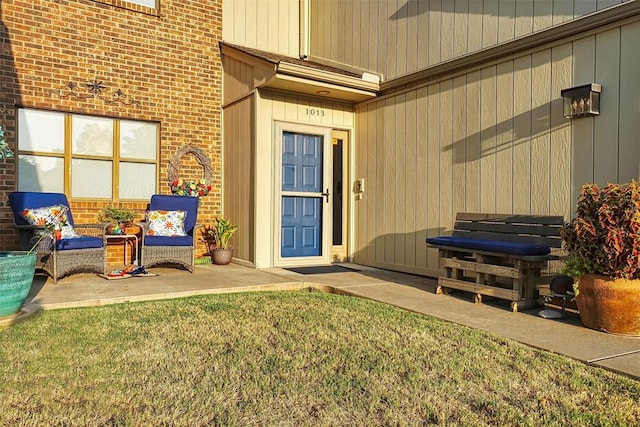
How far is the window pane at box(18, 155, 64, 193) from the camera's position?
6.02 metres

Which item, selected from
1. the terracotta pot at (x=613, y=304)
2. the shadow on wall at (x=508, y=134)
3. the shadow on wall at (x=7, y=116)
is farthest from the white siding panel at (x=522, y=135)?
the shadow on wall at (x=7, y=116)

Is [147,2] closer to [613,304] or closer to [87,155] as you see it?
[87,155]

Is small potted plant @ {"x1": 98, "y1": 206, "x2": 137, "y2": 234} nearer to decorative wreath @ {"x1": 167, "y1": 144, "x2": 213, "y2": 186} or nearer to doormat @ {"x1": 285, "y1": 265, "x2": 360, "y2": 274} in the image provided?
decorative wreath @ {"x1": 167, "y1": 144, "x2": 213, "y2": 186}

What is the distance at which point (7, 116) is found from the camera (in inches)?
231

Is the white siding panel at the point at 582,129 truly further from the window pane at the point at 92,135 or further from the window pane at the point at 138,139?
the window pane at the point at 92,135

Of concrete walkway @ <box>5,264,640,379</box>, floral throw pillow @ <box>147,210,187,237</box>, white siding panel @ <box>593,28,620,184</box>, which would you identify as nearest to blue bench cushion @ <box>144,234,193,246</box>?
floral throw pillow @ <box>147,210,187,237</box>

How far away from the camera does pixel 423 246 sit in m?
6.05

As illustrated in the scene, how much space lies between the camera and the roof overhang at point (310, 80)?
6.07m

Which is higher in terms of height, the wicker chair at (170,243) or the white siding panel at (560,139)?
the white siding panel at (560,139)

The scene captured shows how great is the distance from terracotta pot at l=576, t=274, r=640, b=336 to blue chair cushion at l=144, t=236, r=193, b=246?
4.27m

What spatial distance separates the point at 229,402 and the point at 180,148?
210 inches

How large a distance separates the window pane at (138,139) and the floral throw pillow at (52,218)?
Answer: 4.41 feet

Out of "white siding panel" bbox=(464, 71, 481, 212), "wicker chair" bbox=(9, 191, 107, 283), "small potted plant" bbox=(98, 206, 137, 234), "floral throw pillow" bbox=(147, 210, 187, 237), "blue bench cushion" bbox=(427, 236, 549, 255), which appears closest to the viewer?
"blue bench cushion" bbox=(427, 236, 549, 255)

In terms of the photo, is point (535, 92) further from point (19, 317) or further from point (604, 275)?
point (19, 317)
